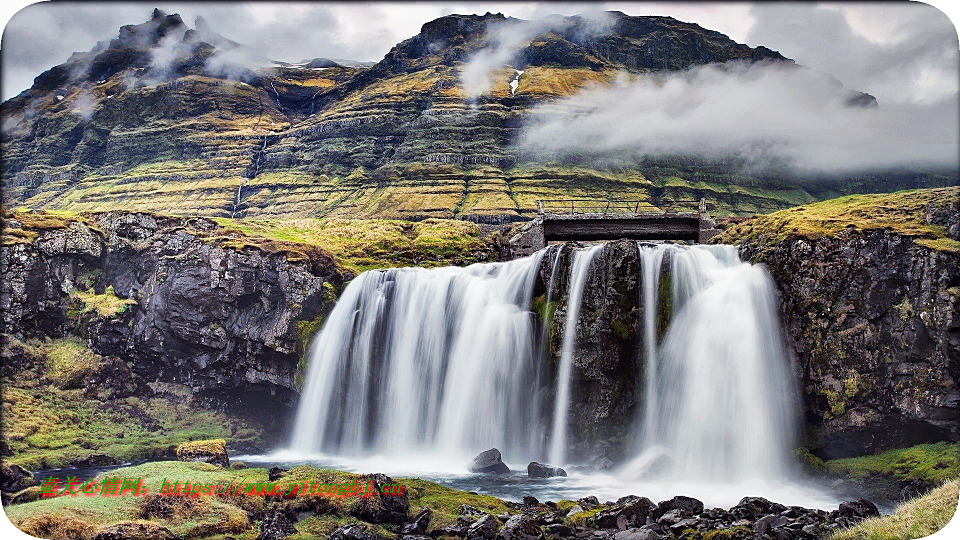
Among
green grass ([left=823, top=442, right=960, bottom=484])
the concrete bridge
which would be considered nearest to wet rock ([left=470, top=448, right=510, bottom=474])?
green grass ([left=823, top=442, right=960, bottom=484])

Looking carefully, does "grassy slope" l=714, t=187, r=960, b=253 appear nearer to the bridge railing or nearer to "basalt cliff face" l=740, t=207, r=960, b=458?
"basalt cliff face" l=740, t=207, r=960, b=458

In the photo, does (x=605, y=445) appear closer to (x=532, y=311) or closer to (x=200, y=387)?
(x=532, y=311)

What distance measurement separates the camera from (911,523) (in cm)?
1351

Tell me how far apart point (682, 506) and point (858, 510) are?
4.33 metres

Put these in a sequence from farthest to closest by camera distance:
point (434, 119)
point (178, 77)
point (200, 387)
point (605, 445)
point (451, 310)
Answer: point (178, 77) < point (434, 119) < point (200, 387) < point (451, 310) < point (605, 445)

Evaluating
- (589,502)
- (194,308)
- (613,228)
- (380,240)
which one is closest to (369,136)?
(380,240)

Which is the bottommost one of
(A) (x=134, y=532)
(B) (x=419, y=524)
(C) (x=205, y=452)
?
(C) (x=205, y=452)

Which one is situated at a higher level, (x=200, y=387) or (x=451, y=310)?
(x=451, y=310)

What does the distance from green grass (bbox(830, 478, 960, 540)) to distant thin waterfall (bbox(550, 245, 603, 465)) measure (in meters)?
12.5

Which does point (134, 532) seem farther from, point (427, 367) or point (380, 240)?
point (380, 240)

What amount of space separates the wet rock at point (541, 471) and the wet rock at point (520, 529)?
26.0ft

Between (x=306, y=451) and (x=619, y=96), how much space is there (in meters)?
99.8

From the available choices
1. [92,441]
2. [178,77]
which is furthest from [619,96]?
[92,441]

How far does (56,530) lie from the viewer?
45.9ft
